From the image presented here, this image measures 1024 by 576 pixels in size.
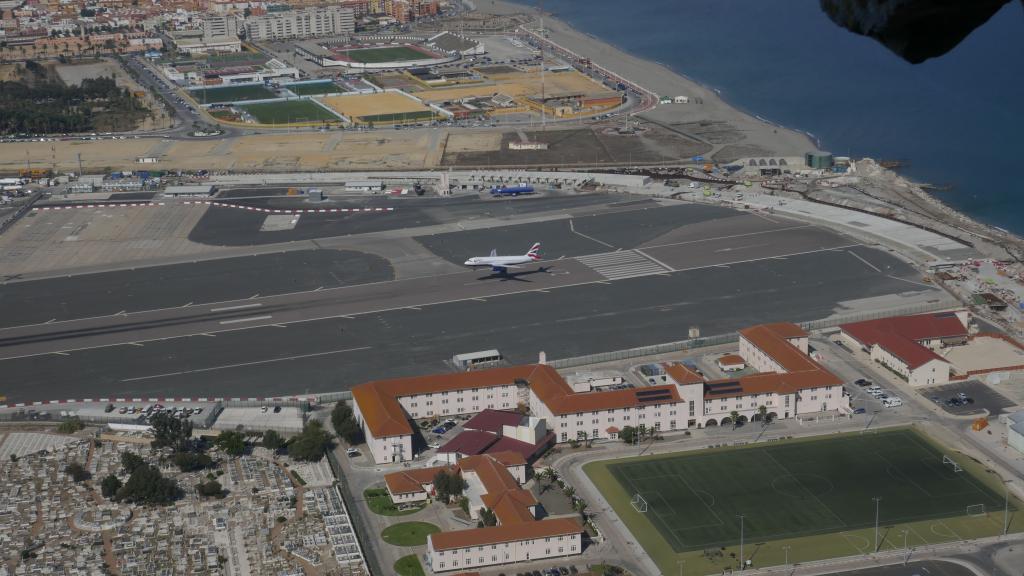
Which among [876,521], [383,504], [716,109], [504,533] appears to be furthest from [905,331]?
[716,109]

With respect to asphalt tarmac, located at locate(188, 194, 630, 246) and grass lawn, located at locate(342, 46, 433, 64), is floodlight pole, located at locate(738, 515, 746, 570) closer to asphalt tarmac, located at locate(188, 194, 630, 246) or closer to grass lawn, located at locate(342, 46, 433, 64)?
asphalt tarmac, located at locate(188, 194, 630, 246)

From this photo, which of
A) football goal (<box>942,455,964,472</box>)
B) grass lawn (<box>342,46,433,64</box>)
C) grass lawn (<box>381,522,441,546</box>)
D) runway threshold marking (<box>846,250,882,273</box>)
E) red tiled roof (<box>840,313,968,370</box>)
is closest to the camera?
grass lawn (<box>381,522,441,546</box>)

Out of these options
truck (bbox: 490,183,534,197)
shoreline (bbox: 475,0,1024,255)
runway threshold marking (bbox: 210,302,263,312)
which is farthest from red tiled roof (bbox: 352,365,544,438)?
truck (bbox: 490,183,534,197)

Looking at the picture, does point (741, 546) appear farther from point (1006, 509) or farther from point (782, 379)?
point (782, 379)

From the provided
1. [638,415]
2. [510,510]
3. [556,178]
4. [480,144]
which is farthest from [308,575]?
[480,144]

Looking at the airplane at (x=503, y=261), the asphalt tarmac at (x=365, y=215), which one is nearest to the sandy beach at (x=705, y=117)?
the asphalt tarmac at (x=365, y=215)

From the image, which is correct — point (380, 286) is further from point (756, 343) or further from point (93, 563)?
point (93, 563)

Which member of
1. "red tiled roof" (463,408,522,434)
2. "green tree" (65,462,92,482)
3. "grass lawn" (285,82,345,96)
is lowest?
"green tree" (65,462,92,482)
